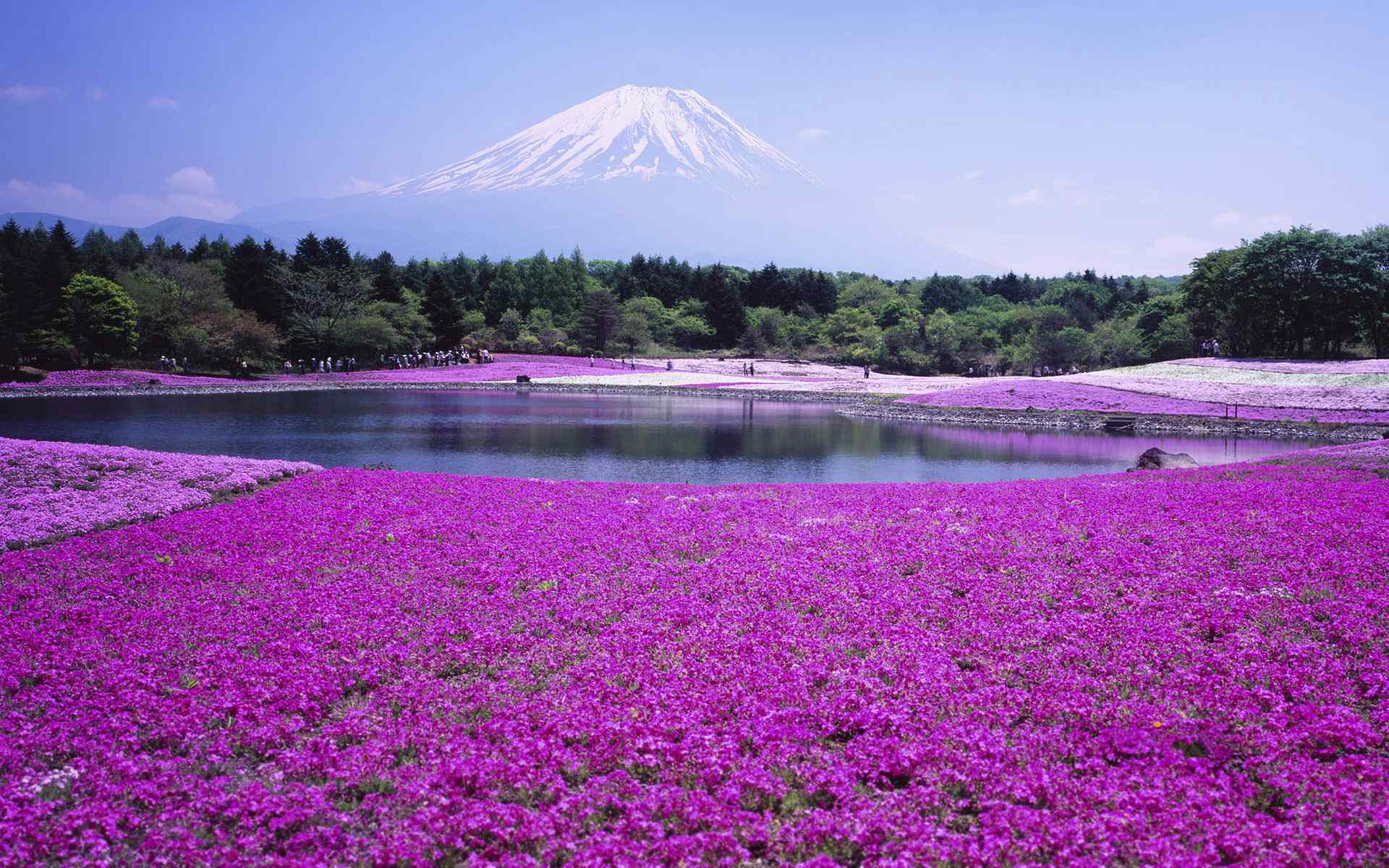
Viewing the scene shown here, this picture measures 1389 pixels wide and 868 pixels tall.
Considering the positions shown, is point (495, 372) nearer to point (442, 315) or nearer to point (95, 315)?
point (442, 315)

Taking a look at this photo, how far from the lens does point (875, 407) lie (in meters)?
54.5

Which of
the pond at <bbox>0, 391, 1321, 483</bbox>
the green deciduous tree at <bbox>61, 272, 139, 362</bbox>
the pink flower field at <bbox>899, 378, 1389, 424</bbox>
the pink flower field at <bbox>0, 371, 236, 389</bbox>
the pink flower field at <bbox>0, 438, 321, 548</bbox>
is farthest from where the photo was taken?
the green deciduous tree at <bbox>61, 272, 139, 362</bbox>

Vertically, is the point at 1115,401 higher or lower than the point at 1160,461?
higher

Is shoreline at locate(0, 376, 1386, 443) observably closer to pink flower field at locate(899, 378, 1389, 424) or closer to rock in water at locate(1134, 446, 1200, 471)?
pink flower field at locate(899, 378, 1389, 424)

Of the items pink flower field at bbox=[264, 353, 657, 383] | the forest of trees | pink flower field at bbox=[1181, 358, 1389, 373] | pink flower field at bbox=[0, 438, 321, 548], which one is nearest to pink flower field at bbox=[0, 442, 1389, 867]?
pink flower field at bbox=[0, 438, 321, 548]

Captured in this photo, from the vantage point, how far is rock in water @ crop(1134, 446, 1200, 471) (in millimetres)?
27516

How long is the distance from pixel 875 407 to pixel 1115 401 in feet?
48.1

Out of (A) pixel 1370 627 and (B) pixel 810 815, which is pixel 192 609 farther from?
(A) pixel 1370 627

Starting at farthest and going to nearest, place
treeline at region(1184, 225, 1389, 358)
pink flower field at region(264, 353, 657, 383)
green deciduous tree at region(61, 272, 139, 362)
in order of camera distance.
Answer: pink flower field at region(264, 353, 657, 383) < green deciduous tree at region(61, 272, 139, 362) < treeline at region(1184, 225, 1389, 358)

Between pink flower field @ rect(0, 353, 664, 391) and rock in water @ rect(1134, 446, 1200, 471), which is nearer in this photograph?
rock in water @ rect(1134, 446, 1200, 471)

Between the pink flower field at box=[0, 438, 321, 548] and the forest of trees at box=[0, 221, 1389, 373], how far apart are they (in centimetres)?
5124

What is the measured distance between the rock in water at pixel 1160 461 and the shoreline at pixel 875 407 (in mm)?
15797

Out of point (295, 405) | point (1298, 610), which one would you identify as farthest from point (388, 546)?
point (295, 405)

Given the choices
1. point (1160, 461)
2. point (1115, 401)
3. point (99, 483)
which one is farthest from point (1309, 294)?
point (99, 483)
